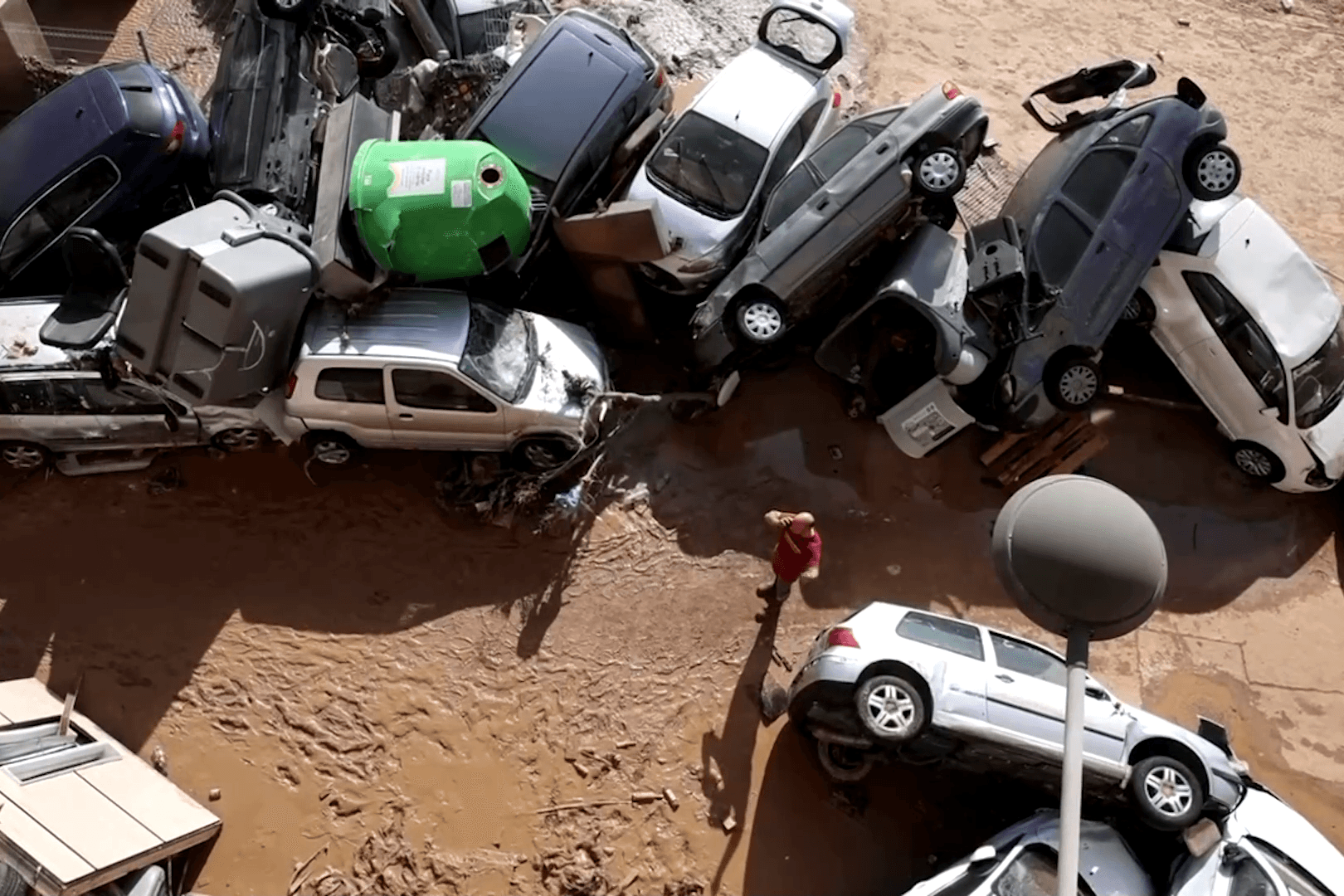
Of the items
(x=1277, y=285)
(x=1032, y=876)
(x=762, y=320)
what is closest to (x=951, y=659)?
(x=1032, y=876)

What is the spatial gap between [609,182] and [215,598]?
16.0 ft

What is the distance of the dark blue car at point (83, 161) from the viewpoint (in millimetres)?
8719

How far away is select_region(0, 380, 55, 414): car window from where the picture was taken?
320 inches

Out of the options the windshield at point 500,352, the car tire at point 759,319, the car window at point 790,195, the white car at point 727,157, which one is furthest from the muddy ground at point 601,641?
the car window at point 790,195

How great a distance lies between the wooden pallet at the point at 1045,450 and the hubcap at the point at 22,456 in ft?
26.0

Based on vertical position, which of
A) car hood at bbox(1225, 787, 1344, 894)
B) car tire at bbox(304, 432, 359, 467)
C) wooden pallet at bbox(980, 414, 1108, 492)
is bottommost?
car tire at bbox(304, 432, 359, 467)

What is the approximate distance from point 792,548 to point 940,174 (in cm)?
354

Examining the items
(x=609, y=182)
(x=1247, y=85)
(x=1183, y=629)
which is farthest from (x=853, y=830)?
(x=1247, y=85)

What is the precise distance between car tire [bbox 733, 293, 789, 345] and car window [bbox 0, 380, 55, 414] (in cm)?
549

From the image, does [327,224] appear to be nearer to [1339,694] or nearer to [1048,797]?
[1048,797]

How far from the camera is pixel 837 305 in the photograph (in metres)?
9.43

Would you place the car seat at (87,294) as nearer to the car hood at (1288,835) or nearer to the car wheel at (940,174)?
the car wheel at (940,174)

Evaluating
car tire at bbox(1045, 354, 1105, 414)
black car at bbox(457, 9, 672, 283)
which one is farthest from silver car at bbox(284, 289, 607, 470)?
car tire at bbox(1045, 354, 1105, 414)

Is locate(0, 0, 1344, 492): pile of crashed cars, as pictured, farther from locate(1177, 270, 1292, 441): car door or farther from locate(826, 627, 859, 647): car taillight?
locate(826, 627, 859, 647): car taillight
